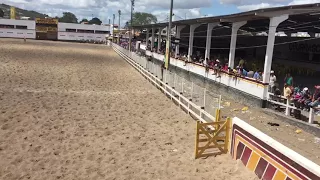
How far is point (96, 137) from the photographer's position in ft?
31.6

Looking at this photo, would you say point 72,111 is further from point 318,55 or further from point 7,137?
point 318,55

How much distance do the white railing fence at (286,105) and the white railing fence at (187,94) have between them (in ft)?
8.35

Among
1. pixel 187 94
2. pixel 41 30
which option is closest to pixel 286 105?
pixel 187 94

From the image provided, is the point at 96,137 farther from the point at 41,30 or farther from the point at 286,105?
the point at 41,30

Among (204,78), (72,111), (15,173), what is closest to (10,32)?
(204,78)

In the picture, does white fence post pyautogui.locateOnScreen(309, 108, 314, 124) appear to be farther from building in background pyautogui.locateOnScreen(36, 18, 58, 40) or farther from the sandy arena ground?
building in background pyautogui.locateOnScreen(36, 18, 58, 40)

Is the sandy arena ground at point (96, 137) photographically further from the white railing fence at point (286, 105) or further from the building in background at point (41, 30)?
the building in background at point (41, 30)

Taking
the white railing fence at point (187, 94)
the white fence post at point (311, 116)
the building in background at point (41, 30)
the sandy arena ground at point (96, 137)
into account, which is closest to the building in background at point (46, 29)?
the building in background at point (41, 30)

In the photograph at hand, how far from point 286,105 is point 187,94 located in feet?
13.8

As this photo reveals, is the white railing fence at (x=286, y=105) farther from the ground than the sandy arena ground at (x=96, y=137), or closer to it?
farther from the ground

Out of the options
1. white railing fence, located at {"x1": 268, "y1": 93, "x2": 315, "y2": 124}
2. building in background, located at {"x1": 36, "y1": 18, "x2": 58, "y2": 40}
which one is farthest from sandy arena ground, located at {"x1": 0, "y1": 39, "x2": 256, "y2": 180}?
building in background, located at {"x1": 36, "y1": 18, "x2": 58, "y2": 40}

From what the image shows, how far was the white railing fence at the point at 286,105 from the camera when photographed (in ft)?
38.4

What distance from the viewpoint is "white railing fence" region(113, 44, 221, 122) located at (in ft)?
35.3

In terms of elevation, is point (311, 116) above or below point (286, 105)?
below
